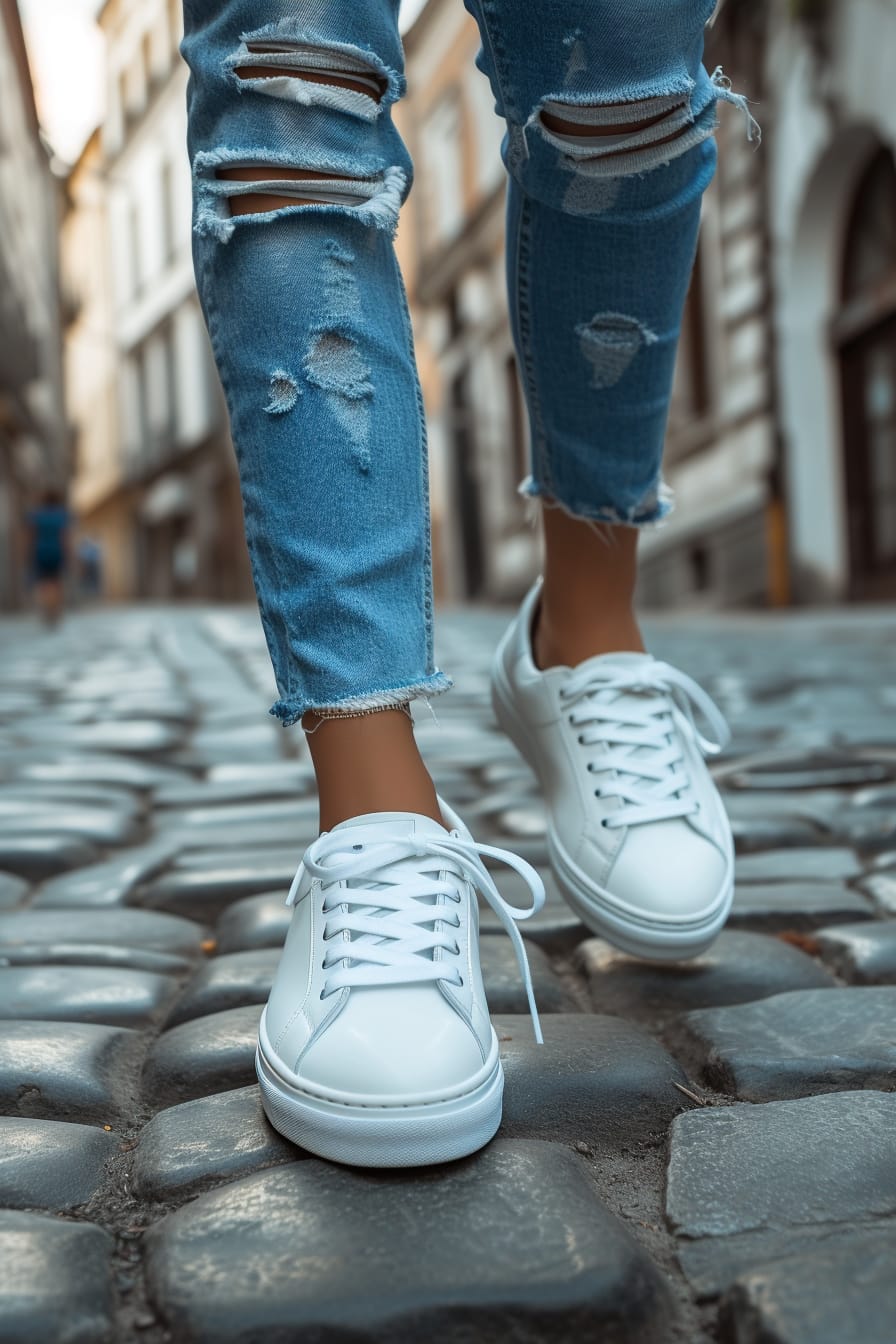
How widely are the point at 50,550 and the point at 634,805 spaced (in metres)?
12.2

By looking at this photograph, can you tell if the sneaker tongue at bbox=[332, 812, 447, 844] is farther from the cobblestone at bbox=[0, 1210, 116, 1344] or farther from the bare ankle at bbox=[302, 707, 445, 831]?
the cobblestone at bbox=[0, 1210, 116, 1344]

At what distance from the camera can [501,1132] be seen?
951mm

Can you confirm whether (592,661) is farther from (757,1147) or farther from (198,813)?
(198,813)

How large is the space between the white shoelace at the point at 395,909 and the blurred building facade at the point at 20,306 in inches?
627

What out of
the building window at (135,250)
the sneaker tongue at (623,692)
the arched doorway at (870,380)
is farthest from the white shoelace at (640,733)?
the building window at (135,250)

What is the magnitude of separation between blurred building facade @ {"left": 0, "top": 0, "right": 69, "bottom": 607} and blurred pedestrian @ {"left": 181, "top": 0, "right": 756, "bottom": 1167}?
15.6 metres

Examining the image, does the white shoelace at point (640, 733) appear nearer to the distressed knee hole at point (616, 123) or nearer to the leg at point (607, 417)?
the leg at point (607, 417)

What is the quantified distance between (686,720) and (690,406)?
10476 mm

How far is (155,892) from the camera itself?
1.70m

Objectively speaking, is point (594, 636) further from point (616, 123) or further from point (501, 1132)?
point (501, 1132)

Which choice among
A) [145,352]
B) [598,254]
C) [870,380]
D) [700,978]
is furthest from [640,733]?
[145,352]

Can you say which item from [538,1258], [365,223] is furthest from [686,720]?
[538,1258]

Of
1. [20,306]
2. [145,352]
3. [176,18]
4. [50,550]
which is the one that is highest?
[176,18]

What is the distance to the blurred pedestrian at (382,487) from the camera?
0.93 meters
